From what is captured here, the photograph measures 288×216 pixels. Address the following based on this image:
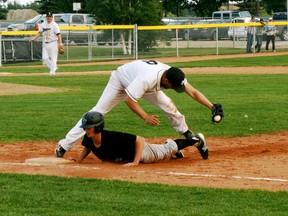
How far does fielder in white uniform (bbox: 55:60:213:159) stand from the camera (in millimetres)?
10945

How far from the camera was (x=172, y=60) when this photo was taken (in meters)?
41.9

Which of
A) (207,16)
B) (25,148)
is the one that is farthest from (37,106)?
(207,16)

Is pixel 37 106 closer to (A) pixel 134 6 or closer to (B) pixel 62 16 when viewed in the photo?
(A) pixel 134 6

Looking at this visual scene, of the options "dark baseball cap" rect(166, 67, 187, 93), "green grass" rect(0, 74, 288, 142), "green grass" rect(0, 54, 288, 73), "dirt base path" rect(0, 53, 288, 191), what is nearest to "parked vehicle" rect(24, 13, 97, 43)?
"green grass" rect(0, 54, 288, 73)

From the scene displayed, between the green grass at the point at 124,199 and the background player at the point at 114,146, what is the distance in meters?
1.19

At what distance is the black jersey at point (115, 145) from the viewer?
11.5 m

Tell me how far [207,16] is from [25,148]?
224 feet

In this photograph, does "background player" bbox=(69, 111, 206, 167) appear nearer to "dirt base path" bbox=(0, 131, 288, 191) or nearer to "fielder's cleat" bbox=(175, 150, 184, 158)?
"dirt base path" bbox=(0, 131, 288, 191)

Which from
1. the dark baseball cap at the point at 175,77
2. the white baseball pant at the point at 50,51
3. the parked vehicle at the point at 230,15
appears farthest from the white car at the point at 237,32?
the dark baseball cap at the point at 175,77

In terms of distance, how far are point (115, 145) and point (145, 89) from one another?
983mm

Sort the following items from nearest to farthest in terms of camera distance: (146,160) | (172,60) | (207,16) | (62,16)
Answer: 1. (146,160)
2. (172,60)
3. (62,16)
4. (207,16)

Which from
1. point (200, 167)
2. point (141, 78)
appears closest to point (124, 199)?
point (141, 78)

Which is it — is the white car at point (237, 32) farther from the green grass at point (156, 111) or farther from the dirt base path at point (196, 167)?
the dirt base path at point (196, 167)

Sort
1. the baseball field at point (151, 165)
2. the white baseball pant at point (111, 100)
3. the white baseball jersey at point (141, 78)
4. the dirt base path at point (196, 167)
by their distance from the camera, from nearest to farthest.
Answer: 1. the baseball field at point (151, 165)
2. the dirt base path at point (196, 167)
3. the white baseball jersey at point (141, 78)
4. the white baseball pant at point (111, 100)
